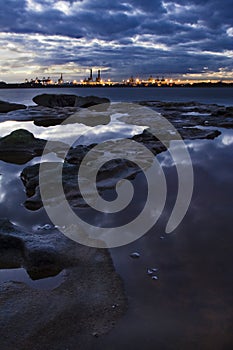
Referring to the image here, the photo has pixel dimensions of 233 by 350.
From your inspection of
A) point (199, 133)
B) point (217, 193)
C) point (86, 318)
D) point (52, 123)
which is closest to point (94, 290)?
point (86, 318)

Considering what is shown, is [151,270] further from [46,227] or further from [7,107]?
[7,107]

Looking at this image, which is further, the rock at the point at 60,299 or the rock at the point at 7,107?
the rock at the point at 7,107

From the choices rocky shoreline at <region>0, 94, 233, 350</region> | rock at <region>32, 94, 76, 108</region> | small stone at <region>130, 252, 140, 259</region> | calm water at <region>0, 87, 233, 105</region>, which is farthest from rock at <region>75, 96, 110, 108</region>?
small stone at <region>130, 252, 140, 259</region>

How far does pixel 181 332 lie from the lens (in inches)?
139

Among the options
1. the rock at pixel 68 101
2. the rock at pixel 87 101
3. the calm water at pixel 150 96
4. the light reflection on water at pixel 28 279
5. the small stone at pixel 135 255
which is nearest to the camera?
the light reflection on water at pixel 28 279

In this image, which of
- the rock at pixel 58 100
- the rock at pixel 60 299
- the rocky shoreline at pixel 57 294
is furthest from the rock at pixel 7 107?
the rock at pixel 60 299

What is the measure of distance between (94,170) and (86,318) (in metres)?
5.88

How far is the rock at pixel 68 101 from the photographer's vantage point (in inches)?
1515

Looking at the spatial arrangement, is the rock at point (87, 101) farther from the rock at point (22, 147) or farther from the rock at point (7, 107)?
the rock at point (22, 147)

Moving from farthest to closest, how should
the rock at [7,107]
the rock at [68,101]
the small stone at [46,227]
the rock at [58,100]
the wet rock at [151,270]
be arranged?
the rock at [58,100] → the rock at [68,101] → the rock at [7,107] → the small stone at [46,227] → the wet rock at [151,270]

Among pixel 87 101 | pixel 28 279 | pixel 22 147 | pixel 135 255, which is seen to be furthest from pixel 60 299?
pixel 87 101

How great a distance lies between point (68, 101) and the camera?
131ft

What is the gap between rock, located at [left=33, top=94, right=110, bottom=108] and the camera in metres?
38.5

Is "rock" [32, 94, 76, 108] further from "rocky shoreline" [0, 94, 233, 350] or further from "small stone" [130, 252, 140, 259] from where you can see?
"small stone" [130, 252, 140, 259]
